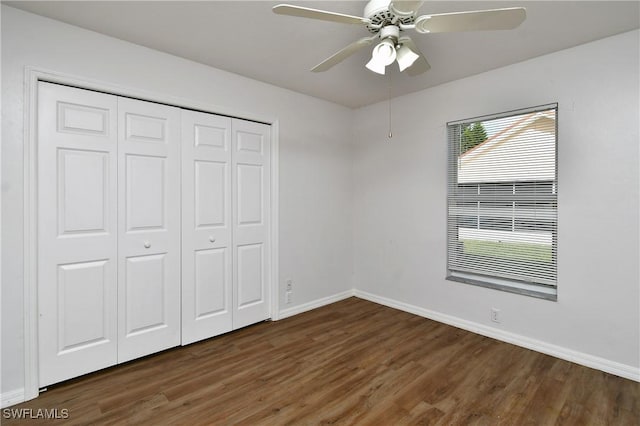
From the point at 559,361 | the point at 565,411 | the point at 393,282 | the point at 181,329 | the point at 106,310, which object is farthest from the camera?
the point at 393,282

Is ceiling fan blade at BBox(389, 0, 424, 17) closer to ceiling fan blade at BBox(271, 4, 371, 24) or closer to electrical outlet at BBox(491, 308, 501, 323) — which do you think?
ceiling fan blade at BBox(271, 4, 371, 24)

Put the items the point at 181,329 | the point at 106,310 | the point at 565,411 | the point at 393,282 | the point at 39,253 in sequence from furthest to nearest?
the point at 393,282 < the point at 181,329 < the point at 106,310 < the point at 39,253 < the point at 565,411

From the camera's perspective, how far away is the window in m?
2.81

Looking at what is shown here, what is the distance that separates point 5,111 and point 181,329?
6.59ft

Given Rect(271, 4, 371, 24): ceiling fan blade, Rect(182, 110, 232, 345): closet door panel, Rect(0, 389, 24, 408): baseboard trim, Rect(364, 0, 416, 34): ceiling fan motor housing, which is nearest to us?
Rect(271, 4, 371, 24): ceiling fan blade

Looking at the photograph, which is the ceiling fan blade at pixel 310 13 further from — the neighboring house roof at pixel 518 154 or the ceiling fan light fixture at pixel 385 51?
the neighboring house roof at pixel 518 154

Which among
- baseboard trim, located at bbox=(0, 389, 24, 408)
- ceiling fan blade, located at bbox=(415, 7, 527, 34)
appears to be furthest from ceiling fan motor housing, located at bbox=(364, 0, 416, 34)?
baseboard trim, located at bbox=(0, 389, 24, 408)

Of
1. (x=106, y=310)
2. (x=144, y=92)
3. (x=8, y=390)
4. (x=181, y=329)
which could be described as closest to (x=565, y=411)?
(x=181, y=329)

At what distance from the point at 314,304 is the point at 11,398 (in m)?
2.63

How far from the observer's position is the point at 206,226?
3.03 m

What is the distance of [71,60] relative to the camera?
229cm

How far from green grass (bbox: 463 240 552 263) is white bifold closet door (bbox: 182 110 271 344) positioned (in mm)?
2131

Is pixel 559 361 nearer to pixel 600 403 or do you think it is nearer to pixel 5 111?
pixel 600 403

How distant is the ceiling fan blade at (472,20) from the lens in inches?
58.3
